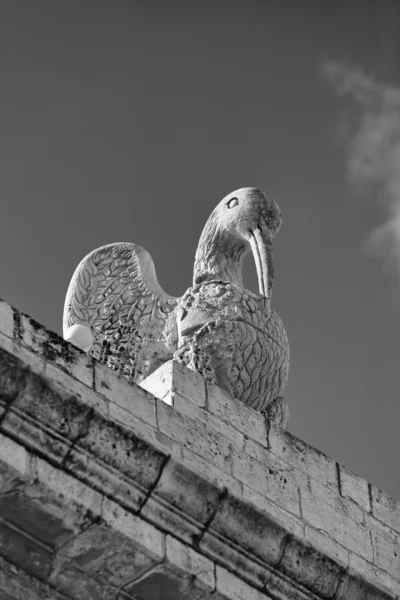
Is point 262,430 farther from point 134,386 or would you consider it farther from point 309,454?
point 134,386

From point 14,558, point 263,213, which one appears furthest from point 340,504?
point 263,213

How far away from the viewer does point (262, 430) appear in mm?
8539

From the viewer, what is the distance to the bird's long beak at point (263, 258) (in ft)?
34.1

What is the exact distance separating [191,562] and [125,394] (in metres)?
0.97

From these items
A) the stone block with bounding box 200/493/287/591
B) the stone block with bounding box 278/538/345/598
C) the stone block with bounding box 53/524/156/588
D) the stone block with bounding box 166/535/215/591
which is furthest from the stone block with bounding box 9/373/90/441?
the stone block with bounding box 278/538/345/598

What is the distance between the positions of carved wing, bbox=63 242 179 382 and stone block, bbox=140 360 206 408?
1362mm

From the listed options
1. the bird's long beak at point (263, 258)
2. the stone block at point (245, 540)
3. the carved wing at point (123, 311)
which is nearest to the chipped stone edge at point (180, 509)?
the stone block at point (245, 540)

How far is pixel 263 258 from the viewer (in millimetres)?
10617

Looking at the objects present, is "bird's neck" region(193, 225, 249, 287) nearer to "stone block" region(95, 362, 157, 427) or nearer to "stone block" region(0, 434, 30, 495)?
"stone block" region(95, 362, 157, 427)

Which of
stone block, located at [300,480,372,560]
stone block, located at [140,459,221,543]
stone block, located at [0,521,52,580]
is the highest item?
stone block, located at [300,480,372,560]

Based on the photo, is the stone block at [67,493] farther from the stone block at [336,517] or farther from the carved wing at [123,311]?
the carved wing at [123,311]

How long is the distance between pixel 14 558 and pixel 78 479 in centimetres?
48

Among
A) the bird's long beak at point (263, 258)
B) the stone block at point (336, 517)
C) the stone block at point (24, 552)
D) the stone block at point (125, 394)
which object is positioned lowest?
the stone block at point (24, 552)

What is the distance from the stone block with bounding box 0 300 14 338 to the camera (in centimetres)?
748
